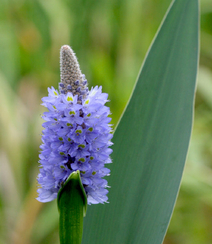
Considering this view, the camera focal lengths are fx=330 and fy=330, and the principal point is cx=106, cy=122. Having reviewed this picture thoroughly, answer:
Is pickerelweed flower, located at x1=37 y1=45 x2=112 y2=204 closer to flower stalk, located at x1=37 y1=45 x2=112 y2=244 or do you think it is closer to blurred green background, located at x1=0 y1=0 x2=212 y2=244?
flower stalk, located at x1=37 y1=45 x2=112 y2=244

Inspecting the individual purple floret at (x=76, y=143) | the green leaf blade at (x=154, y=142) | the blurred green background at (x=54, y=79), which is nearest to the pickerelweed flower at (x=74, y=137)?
the individual purple floret at (x=76, y=143)

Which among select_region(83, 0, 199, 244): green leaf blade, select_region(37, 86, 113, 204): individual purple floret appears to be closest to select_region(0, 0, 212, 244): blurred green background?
select_region(83, 0, 199, 244): green leaf blade

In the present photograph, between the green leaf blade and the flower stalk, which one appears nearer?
the flower stalk

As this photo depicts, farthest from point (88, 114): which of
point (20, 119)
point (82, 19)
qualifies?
point (82, 19)

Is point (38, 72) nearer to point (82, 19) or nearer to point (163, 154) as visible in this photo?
point (82, 19)

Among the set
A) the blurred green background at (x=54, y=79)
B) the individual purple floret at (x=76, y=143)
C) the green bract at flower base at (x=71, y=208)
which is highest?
the blurred green background at (x=54, y=79)

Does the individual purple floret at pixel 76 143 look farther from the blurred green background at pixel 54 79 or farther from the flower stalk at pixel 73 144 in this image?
the blurred green background at pixel 54 79
